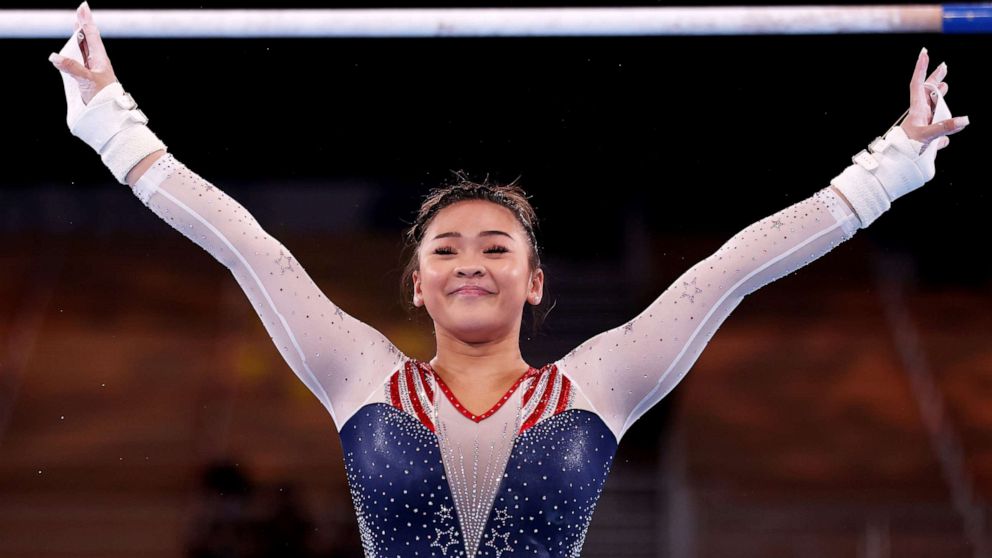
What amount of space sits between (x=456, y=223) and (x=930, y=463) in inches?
166

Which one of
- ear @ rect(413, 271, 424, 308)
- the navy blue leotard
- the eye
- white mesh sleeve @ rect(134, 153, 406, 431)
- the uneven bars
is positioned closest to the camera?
the navy blue leotard

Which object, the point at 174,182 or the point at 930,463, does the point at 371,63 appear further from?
the point at 930,463

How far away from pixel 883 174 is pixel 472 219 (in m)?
0.82

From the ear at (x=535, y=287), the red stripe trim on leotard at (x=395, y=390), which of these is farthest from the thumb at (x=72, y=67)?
the ear at (x=535, y=287)

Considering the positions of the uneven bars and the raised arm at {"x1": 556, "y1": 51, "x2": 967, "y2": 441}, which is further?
the uneven bars

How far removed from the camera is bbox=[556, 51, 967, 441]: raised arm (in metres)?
2.14

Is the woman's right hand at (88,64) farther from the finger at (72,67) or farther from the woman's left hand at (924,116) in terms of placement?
the woman's left hand at (924,116)

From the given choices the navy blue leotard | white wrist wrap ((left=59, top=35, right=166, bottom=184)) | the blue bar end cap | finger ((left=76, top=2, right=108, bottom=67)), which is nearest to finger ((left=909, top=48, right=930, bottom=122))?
the navy blue leotard

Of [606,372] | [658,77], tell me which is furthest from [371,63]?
[606,372]

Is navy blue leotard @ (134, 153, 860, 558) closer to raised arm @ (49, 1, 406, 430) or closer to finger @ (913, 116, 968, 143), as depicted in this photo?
raised arm @ (49, 1, 406, 430)

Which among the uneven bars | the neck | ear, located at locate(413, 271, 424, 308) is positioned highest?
the uneven bars

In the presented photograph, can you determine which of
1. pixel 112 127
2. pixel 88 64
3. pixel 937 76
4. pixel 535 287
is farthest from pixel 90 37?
pixel 937 76

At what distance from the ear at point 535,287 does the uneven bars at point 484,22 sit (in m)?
0.69

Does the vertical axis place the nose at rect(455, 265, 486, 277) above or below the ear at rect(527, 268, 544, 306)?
below
